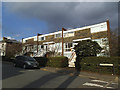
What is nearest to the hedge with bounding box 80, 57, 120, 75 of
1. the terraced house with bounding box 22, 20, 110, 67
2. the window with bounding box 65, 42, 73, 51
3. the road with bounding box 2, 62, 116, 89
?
the road with bounding box 2, 62, 116, 89

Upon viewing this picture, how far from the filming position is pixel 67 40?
2412 cm

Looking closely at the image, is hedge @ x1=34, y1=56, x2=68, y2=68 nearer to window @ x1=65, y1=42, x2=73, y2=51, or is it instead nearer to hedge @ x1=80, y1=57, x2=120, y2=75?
hedge @ x1=80, y1=57, x2=120, y2=75

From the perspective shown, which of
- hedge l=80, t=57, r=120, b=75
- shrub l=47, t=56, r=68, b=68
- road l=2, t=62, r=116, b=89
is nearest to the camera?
road l=2, t=62, r=116, b=89

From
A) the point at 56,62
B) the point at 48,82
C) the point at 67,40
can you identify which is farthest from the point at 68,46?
the point at 48,82

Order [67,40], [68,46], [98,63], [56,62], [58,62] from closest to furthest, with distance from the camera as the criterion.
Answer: [98,63] < [58,62] < [56,62] < [68,46] < [67,40]

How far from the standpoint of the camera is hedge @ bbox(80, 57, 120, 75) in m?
9.85

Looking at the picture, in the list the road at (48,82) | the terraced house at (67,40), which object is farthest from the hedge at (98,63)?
the terraced house at (67,40)

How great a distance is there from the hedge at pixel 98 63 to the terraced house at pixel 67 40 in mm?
3945

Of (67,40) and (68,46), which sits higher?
(67,40)

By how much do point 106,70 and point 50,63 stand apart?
8.23 m

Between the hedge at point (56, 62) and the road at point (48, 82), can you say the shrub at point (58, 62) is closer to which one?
the hedge at point (56, 62)

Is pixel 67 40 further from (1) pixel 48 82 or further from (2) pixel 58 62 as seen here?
(1) pixel 48 82

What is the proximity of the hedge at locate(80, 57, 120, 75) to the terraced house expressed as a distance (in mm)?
3945

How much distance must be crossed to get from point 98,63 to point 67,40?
44.9ft
